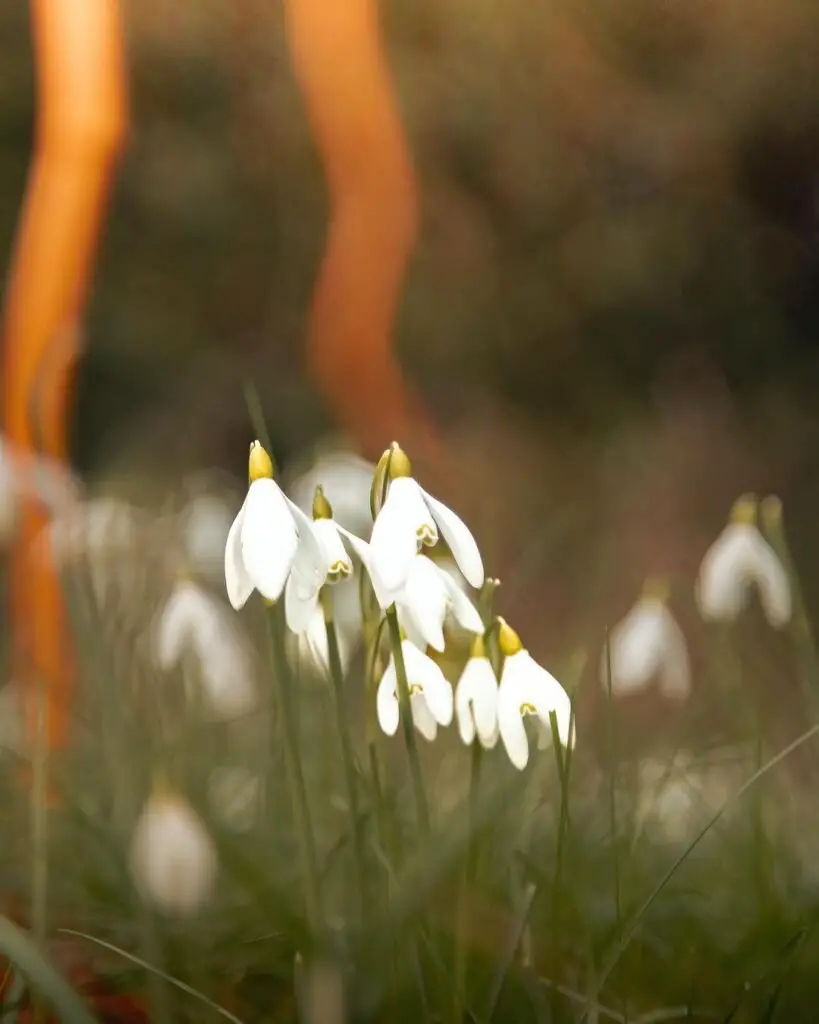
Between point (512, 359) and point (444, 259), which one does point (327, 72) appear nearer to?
point (444, 259)

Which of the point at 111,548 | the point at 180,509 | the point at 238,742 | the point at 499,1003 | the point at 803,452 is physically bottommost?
the point at 499,1003

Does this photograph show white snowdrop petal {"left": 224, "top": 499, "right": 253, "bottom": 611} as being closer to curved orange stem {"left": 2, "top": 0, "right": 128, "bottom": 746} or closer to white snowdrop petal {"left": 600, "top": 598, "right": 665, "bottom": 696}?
white snowdrop petal {"left": 600, "top": 598, "right": 665, "bottom": 696}

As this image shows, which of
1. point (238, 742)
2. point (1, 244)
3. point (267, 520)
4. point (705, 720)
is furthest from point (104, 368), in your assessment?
point (267, 520)

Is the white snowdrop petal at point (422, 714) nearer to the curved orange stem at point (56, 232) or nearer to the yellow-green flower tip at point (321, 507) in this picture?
the yellow-green flower tip at point (321, 507)

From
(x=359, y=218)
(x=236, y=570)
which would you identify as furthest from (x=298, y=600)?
(x=359, y=218)

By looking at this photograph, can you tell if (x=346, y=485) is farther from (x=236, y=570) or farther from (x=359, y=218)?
(x=236, y=570)
